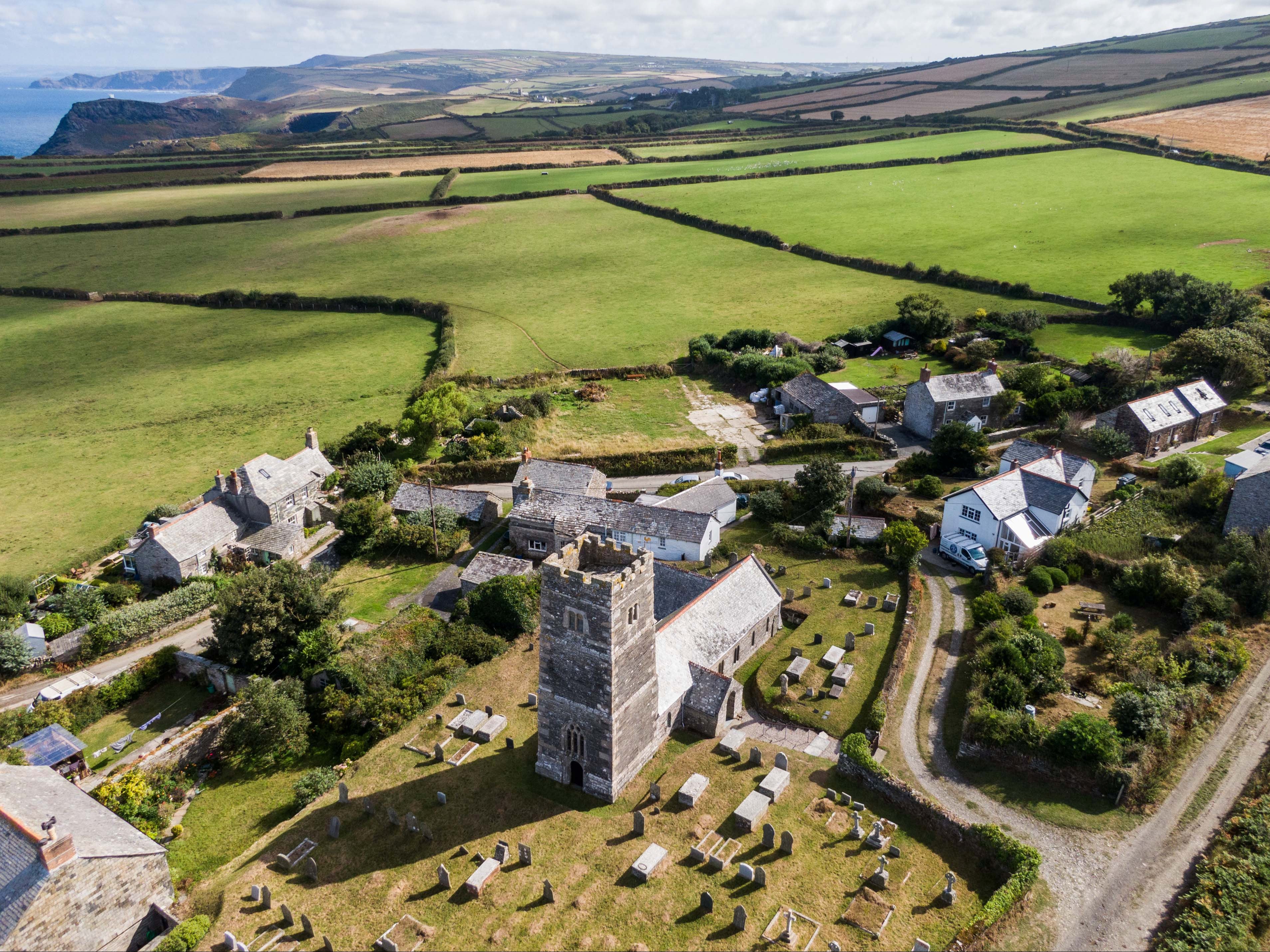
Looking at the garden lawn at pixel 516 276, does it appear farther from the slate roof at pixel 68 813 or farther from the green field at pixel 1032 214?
the slate roof at pixel 68 813

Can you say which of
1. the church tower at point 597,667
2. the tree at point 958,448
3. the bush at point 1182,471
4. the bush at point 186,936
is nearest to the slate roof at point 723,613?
the church tower at point 597,667

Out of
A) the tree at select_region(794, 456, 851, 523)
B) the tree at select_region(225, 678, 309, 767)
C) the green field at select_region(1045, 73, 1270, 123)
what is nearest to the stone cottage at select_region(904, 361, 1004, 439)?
the tree at select_region(794, 456, 851, 523)

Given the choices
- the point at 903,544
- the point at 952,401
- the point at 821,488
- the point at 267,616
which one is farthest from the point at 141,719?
the point at 952,401

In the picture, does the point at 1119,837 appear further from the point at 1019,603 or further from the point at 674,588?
the point at 674,588

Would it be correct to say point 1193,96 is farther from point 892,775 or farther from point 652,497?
point 892,775

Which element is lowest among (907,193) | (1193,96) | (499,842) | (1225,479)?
(499,842)

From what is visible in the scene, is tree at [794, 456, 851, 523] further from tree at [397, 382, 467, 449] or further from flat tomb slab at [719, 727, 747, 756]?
tree at [397, 382, 467, 449]

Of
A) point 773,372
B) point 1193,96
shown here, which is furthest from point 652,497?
point 1193,96

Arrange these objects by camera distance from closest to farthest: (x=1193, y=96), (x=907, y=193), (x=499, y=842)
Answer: (x=499, y=842) < (x=907, y=193) < (x=1193, y=96)
